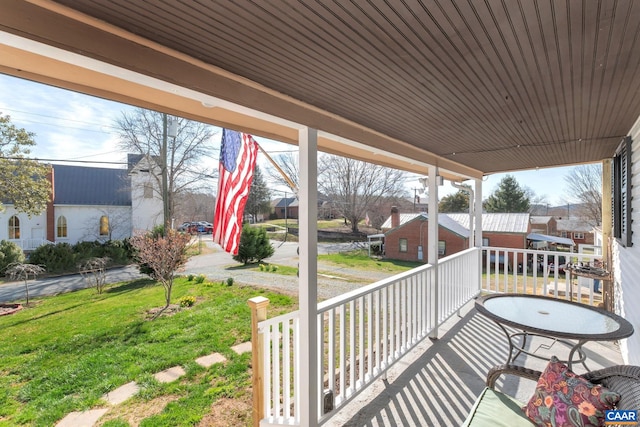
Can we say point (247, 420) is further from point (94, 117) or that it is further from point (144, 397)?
point (94, 117)

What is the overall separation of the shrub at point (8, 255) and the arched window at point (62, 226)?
3.59 meters

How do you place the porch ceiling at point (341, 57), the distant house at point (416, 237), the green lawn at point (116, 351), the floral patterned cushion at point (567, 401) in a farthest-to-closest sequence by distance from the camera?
the distant house at point (416, 237) < the green lawn at point (116, 351) < the floral patterned cushion at point (567, 401) < the porch ceiling at point (341, 57)

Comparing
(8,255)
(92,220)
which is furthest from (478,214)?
(92,220)

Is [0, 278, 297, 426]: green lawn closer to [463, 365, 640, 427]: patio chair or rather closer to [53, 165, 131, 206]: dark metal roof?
[463, 365, 640, 427]: patio chair

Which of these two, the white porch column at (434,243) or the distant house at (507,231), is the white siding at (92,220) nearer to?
the white porch column at (434,243)

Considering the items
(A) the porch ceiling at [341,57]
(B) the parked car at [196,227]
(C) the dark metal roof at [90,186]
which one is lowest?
(B) the parked car at [196,227]

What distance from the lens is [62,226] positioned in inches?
432

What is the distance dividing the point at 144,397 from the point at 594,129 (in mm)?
5257

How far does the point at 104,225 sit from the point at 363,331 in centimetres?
1235

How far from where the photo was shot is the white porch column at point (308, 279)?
2020 millimetres

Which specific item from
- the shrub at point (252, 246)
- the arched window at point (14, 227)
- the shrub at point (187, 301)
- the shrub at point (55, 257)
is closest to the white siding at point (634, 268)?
the shrub at point (187, 301)

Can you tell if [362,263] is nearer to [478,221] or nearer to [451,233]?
[451,233]

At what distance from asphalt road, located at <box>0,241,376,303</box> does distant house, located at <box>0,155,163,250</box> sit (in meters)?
1.93

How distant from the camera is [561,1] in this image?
98 cm
